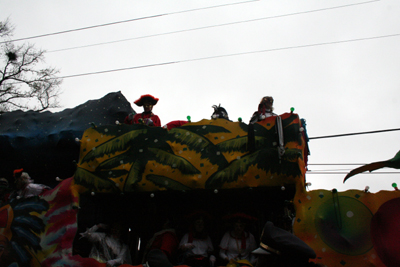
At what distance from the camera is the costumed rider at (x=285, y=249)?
102 inches

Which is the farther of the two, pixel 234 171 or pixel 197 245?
pixel 197 245

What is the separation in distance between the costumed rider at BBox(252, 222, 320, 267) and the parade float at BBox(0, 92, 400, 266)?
1.99 m

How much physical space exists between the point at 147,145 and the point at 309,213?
2.72 meters

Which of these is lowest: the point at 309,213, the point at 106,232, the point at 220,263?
the point at 220,263

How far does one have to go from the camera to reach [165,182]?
5.48m

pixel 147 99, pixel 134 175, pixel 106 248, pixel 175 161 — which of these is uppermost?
pixel 147 99

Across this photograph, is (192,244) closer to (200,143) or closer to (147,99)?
(200,143)

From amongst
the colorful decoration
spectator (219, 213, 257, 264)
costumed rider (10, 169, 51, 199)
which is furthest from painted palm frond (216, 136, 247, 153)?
costumed rider (10, 169, 51, 199)

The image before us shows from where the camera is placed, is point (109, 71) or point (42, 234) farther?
point (109, 71)

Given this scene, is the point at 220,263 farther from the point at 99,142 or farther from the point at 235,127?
the point at 99,142

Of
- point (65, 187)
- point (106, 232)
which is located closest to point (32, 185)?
point (65, 187)

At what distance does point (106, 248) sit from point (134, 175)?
130 centimetres

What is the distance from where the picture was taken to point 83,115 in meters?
7.49

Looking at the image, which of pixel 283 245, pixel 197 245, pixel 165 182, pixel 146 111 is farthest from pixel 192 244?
pixel 283 245
